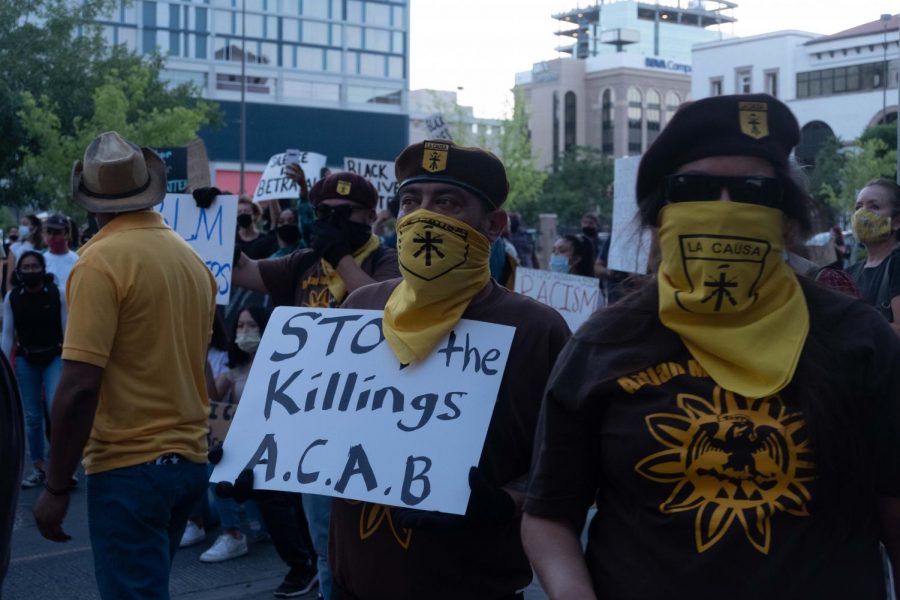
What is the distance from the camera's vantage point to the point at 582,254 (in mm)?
12234

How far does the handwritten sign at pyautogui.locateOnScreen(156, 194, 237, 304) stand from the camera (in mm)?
6180

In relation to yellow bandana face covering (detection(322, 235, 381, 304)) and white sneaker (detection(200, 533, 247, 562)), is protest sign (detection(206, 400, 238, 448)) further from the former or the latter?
yellow bandana face covering (detection(322, 235, 381, 304))

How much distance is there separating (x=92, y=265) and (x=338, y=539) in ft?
4.25

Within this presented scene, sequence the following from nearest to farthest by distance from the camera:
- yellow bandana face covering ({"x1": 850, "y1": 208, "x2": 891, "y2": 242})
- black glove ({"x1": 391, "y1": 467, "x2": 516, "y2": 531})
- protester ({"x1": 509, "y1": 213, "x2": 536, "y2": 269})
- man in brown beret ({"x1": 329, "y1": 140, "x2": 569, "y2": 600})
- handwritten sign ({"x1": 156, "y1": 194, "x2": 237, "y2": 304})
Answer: black glove ({"x1": 391, "y1": 467, "x2": 516, "y2": 531}) → man in brown beret ({"x1": 329, "y1": 140, "x2": 569, "y2": 600}) → yellow bandana face covering ({"x1": 850, "y1": 208, "x2": 891, "y2": 242}) → handwritten sign ({"x1": 156, "y1": 194, "x2": 237, "y2": 304}) → protester ({"x1": 509, "y1": 213, "x2": 536, "y2": 269})

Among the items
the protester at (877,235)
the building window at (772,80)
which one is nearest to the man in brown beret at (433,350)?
the protester at (877,235)

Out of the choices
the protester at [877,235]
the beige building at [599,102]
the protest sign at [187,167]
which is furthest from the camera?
the beige building at [599,102]

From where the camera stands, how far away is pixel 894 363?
1.99m

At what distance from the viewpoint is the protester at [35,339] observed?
28.9 feet

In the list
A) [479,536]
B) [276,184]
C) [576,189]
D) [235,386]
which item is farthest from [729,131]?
[576,189]

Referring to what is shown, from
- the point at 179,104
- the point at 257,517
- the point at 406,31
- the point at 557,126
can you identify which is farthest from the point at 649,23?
the point at 257,517

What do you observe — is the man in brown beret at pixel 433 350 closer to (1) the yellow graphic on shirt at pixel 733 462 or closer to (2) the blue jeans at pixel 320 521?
(1) the yellow graphic on shirt at pixel 733 462

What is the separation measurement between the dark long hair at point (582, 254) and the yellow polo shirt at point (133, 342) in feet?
28.2

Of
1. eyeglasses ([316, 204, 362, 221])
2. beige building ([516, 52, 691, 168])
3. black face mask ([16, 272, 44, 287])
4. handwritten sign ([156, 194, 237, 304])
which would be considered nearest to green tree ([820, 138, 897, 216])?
black face mask ([16, 272, 44, 287])

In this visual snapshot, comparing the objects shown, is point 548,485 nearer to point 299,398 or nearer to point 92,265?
point 299,398
